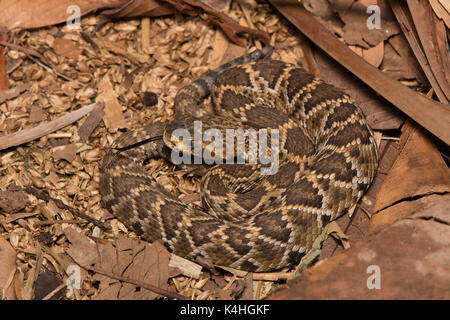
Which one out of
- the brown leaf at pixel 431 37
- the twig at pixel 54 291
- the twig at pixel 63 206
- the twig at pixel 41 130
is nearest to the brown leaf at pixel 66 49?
the twig at pixel 41 130

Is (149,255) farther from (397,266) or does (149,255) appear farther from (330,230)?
(397,266)

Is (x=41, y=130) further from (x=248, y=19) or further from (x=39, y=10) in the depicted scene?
(x=248, y=19)

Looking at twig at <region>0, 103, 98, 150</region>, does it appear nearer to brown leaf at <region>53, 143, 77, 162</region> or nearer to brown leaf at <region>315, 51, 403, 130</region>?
brown leaf at <region>53, 143, 77, 162</region>

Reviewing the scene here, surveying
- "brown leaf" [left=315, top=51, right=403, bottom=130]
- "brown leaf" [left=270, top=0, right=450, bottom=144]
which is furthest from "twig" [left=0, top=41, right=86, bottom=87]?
"brown leaf" [left=315, top=51, right=403, bottom=130]

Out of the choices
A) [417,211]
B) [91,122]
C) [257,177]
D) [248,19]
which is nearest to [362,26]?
[248,19]

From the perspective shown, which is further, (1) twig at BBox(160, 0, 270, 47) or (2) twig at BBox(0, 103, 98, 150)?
(1) twig at BBox(160, 0, 270, 47)

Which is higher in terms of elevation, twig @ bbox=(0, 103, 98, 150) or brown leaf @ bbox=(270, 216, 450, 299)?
twig @ bbox=(0, 103, 98, 150)
